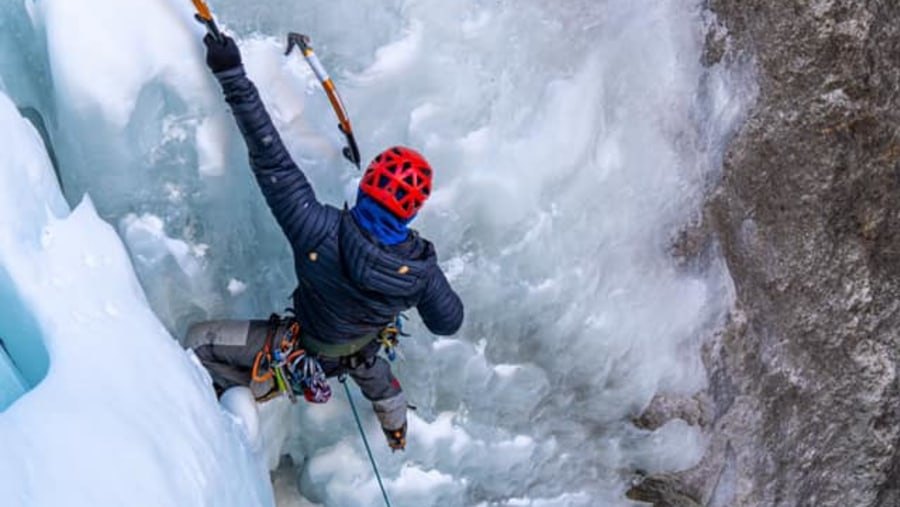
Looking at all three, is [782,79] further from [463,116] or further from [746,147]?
[463,116]

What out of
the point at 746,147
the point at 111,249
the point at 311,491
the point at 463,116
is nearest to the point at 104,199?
the point at 111,249

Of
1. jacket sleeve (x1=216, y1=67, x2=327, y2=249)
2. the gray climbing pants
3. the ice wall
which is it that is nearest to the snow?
the ice wall

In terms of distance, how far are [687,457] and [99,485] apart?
2.59 meters

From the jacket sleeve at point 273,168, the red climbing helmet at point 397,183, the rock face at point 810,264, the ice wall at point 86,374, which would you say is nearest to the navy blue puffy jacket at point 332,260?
the jacket sleeve at point 273,168

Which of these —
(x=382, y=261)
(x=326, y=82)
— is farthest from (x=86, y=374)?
(x=326, y=82)

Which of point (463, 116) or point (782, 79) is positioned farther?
point (782, 79)

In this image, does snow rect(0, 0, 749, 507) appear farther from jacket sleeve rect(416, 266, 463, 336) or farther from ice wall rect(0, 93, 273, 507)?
jacket sleeve rect(416, 266, 463, 336)

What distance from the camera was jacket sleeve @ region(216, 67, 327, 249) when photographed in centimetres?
271

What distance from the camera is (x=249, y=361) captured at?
3.19 meters

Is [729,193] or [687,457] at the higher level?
[729,193]

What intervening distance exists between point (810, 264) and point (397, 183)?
6.80 ft

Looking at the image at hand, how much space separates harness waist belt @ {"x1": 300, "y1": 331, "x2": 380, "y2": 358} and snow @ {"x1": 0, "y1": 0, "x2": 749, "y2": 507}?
0.27 m

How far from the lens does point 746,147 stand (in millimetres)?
4016

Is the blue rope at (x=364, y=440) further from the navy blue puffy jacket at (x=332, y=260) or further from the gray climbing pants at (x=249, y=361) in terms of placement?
the navy blue puffy jacket at (x=332, y=260)
